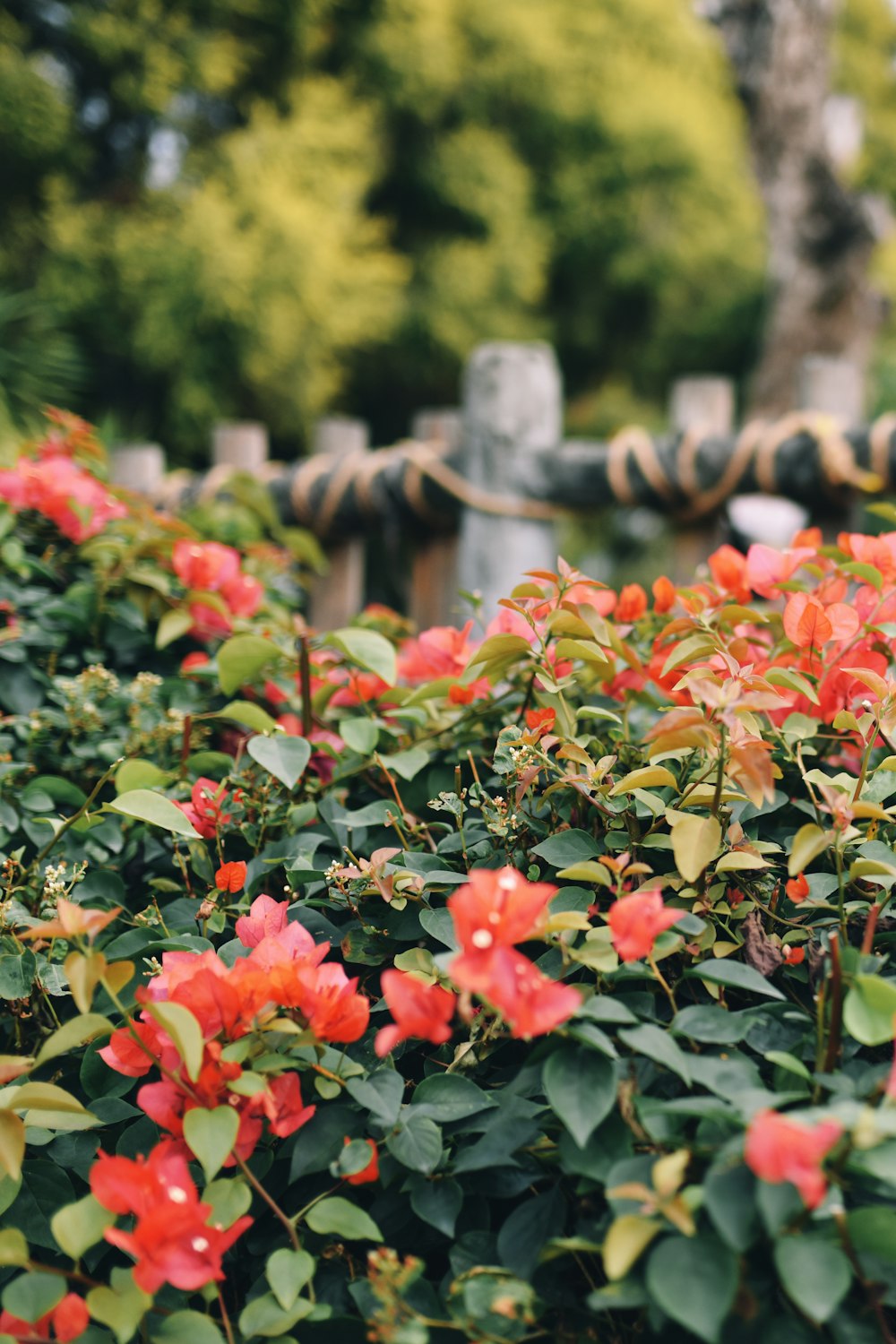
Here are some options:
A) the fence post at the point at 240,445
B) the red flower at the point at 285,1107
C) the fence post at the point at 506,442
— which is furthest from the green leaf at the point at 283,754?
the fence post at the point at 240,445

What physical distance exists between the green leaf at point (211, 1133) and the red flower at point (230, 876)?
198 mm

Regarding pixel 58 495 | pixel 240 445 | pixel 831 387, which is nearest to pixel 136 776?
pixel 58 495

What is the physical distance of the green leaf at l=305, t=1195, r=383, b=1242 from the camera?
0.52 metres

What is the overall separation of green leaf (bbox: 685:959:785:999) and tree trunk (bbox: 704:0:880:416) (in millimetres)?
5082

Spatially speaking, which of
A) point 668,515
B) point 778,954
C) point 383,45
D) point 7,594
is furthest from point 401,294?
point 778,954

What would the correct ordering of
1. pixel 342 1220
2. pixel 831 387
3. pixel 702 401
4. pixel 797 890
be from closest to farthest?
pixel 342 1220
pixel 797 890
pixel 831 387
pixel 702 401

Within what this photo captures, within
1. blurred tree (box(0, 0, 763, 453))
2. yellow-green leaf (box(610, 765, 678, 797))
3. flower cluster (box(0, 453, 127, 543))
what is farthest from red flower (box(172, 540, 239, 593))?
blurred tree (box(0, 0, 763, 453))

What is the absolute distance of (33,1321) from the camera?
1.62ft

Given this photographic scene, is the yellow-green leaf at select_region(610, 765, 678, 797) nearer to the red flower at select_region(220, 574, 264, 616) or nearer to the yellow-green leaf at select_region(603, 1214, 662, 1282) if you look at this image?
the yellow-green leaf at select_region(603, 1214, 662, 1282)

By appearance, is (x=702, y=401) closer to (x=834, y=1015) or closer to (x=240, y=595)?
(x=240, y=595)

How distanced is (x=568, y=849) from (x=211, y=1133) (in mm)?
268

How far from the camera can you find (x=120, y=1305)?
1.62 feet

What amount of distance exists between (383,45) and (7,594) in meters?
5.56

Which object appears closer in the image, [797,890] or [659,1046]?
[659,1046]
